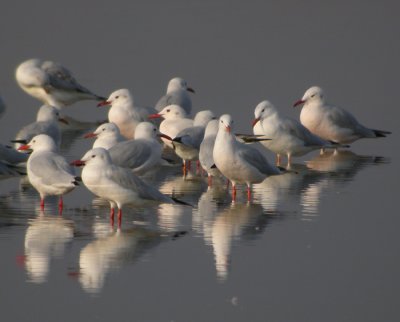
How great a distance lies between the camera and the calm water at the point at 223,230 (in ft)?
29.9

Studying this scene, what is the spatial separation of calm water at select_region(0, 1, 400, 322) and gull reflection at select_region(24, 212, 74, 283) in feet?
0.06

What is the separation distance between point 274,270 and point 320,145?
243 inches

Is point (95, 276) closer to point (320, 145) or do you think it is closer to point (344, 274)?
point (344, 274)

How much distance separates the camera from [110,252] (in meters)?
10.5

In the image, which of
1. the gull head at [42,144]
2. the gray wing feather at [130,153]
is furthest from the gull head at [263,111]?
the gull head at [42,144]

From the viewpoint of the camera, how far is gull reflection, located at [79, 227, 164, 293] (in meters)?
9.62

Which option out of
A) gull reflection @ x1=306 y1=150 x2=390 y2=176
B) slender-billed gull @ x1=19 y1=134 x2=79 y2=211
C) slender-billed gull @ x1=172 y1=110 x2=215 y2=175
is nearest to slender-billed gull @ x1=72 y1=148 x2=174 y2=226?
slender-billed gull @ x1=19 y1=134 x2=79 y2=211

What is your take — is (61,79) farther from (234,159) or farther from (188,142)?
(234,159)

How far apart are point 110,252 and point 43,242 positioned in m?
0.70

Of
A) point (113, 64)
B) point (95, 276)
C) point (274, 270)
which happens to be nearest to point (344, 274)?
point (274, 270)

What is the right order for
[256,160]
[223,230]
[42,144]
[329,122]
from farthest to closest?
[329,122], [256,160], [42,144], [223,230]

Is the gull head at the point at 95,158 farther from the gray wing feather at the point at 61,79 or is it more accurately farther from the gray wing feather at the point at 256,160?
the gray wing feather at the point at 61,79

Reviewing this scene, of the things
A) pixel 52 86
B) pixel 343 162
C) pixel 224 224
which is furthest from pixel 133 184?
pixel 52 86

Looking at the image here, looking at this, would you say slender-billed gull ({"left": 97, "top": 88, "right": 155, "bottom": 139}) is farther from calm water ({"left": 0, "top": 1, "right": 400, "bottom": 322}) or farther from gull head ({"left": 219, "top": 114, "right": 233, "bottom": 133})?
gull head ({"left": 219, "top": 114, "right": 233, "bottom": 133})
